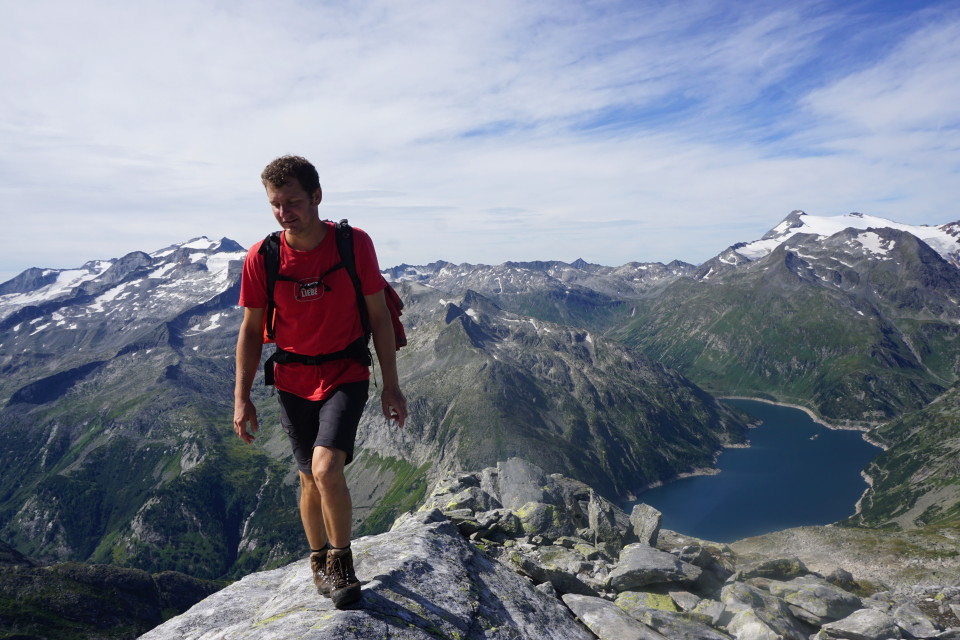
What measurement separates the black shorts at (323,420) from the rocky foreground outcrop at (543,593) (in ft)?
8.20

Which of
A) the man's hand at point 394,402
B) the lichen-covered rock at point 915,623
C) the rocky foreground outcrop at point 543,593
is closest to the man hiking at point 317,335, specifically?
the man's hand at point 394,402

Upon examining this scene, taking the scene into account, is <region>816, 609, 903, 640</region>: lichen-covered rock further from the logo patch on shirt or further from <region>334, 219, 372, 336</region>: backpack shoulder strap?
the logo patch on shirt

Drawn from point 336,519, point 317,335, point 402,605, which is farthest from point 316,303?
point 402,605

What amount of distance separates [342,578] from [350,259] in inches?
205

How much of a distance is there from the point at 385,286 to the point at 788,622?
1747cm

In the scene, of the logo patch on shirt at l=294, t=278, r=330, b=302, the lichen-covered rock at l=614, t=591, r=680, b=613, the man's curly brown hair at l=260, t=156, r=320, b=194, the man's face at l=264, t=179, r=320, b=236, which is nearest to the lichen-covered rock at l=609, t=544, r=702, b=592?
the lichen-covered rock at l=614, t=591, r=680, b=613

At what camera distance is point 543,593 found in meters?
12.6

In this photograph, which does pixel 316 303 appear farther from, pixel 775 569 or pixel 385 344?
pixel 775 569

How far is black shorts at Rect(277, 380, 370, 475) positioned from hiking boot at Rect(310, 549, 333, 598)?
1.55 meters

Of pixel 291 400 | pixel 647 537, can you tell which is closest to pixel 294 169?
pixel 291 400

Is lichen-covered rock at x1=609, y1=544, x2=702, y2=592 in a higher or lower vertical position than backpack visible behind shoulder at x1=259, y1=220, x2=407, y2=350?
lower

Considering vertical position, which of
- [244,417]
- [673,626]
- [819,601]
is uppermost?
[244,417]

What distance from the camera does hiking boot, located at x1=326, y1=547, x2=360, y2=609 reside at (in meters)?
8.06

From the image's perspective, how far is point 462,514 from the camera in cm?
2262
